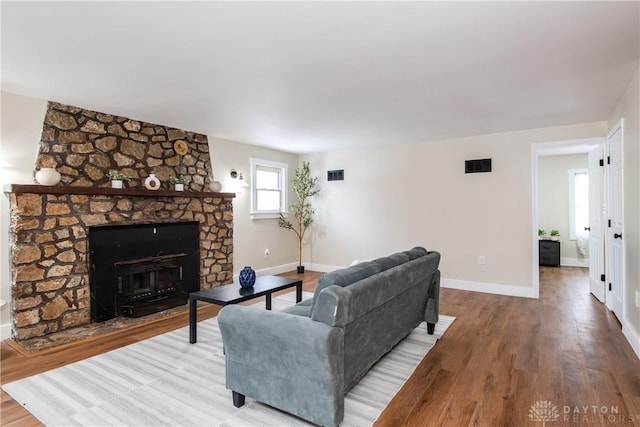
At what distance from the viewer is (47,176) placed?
349 cm

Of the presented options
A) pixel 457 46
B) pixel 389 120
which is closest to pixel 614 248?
pixel 389 120

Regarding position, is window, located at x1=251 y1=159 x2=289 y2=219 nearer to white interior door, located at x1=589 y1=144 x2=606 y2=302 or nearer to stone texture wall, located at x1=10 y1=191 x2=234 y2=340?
stone texture wall, located at x1=10 y1=191 x2=234 y2=340

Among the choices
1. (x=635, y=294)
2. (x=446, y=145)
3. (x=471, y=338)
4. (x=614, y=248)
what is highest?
(x=446, y=145)

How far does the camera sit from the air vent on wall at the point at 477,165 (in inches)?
207

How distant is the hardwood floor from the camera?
214 centimetres

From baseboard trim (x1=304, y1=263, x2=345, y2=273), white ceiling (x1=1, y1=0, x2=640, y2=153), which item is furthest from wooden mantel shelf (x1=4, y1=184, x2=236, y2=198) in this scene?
baseboard trim (x1=304, y1=263, x2=345, y2=273)

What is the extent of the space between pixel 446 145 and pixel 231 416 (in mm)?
4923

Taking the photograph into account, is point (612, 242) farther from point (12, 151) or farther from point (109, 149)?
point (12, 151)

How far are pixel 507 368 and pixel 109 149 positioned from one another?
15.2 feet

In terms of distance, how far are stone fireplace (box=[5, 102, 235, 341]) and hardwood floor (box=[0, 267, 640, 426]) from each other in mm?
576

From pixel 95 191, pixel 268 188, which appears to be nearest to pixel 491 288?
pixel 268 188

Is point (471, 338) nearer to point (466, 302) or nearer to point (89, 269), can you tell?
point (466, 302)

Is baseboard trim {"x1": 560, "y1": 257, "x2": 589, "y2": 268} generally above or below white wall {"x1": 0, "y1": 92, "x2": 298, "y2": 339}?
below

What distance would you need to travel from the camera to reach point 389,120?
440 centimetres
